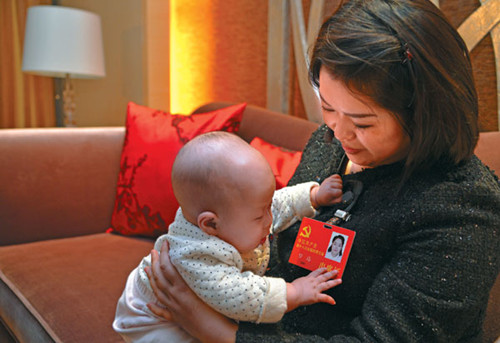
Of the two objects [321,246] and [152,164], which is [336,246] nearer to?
[321,246]

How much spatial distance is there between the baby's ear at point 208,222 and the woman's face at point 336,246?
0.71 ft

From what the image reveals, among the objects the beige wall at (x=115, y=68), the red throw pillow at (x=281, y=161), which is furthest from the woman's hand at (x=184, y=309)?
the beige wall at (x=115, y=68)

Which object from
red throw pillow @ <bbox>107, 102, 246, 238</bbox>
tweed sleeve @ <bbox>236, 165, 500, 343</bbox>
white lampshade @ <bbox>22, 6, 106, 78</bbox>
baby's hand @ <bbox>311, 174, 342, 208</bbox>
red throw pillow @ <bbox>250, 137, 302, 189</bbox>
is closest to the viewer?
tweed sleeve @ <bbox>236, 165, 500, 343</bbox>

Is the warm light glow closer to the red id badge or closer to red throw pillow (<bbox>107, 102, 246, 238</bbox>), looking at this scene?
red throw pillow (<bbox>107, 102, 246, 238</bbox>)

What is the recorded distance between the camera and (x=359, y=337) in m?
0.72

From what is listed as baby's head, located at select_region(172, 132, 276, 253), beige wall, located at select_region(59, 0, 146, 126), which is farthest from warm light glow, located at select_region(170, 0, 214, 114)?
baby's head, located at select_region(172, 132, 276, 253)

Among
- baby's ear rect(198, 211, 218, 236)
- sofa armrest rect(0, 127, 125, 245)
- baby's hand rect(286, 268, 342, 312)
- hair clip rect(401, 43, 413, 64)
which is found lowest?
sofa armrest rect(0, 127, 125, 245)

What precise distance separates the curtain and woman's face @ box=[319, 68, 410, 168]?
11.5 feet

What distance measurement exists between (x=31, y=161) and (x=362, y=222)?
4.79 feet

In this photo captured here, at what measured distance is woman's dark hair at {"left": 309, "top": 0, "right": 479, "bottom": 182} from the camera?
680 mm

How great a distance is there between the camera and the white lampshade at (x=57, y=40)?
264 cm

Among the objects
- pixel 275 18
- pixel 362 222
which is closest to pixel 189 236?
pixel 362 222

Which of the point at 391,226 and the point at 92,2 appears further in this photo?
the point at 92,2

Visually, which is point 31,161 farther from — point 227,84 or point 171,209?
point 227,84
